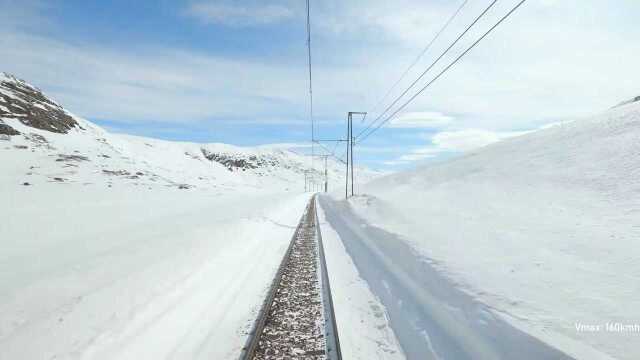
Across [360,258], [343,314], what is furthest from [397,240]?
[343,314]

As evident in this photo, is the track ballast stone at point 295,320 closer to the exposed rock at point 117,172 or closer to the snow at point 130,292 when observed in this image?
the snow at point 130,292

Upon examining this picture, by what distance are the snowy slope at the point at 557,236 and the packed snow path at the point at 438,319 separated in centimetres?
23

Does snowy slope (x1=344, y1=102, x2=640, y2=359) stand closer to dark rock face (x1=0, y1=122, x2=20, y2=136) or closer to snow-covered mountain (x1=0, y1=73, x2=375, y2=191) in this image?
snow-covered mountain (x1=0, y1=73, x2=375, y2=191)

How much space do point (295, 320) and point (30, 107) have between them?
9688cm

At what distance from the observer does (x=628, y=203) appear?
50.9ft

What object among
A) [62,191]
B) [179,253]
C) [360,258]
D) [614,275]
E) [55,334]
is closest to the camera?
[55,334]

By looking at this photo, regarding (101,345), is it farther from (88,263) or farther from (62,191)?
(62,191)

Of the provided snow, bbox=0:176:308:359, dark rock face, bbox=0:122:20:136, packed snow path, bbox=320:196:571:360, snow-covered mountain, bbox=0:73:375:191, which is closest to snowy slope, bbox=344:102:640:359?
packed snow path, bbox=320:196:571:360

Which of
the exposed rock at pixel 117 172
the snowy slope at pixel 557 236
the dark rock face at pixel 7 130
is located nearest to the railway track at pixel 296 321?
the snowy slope at pixel 557 236

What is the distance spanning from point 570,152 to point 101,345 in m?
30.0

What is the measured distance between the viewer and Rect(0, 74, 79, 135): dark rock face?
75731mm

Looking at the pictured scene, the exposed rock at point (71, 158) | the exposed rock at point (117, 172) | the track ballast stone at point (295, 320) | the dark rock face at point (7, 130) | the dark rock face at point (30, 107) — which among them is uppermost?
the dark rock face at point (30, 107)

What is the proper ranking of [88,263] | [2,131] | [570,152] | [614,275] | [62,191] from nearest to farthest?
[614,275] → [88,263] → [570,152] → [62,191] → [2,131]

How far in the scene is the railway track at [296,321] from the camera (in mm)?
6523
